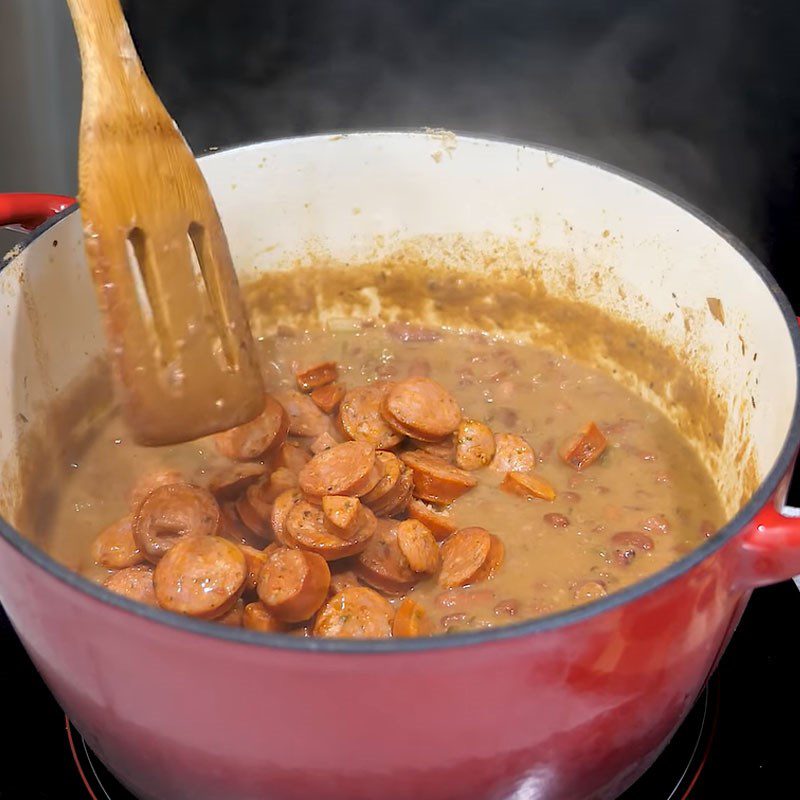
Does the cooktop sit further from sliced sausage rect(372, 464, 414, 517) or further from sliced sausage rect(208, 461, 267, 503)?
sliced sausage rect(372, 464, 414, 517)

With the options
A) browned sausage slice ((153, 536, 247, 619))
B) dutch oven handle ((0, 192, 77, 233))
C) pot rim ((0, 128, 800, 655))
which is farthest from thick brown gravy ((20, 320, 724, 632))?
pot rim ((0, 128, 800, 655))

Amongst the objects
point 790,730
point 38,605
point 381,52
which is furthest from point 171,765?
point 381,52

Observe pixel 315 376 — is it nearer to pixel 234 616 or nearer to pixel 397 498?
pixel 397 498

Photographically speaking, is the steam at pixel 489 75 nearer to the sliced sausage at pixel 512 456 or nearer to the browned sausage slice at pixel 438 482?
the sliced sausage at pixel 512 456

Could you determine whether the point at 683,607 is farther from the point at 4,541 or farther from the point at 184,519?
the point at 184,519

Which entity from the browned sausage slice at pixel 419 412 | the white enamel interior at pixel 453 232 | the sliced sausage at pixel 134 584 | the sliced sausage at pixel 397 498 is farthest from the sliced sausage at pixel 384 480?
the white enamel interior at pixel 453 232

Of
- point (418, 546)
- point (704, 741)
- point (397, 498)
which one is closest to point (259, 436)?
point (397, 498)
